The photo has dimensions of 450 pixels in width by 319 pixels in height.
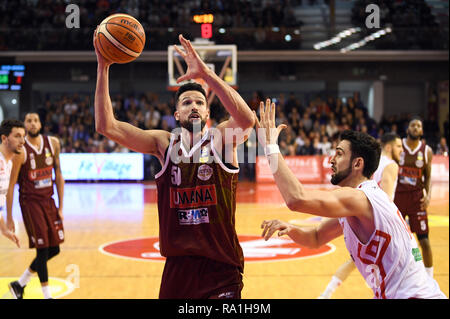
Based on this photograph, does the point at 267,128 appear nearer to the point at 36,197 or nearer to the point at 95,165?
the point at 36,197

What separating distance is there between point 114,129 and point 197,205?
2.14 ft

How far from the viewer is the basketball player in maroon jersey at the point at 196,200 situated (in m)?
3.18

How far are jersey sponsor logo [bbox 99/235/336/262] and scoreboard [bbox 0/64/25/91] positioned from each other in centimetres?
1321

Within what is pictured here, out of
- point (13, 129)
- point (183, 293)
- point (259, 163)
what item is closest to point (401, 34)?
point (259, 163)

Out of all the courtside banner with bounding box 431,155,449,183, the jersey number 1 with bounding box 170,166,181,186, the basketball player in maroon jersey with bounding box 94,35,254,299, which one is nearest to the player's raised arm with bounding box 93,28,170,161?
the basketball player in maroon jersey with bounding box 94,35,254,299

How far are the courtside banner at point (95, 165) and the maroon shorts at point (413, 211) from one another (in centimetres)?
1062

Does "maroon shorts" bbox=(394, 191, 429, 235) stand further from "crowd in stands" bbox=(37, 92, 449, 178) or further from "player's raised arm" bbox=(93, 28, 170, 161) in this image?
"crowd in stands" bbox=(37, 92, 449, 178)

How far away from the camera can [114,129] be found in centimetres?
308

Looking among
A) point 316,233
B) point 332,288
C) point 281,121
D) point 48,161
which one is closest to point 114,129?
point 316,233

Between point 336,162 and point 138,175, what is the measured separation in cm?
1439

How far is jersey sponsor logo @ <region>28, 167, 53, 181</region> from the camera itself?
577cm

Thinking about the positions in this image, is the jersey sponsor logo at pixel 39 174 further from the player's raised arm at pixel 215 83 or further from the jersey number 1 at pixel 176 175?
the player's raised arm at pixel 215 83
